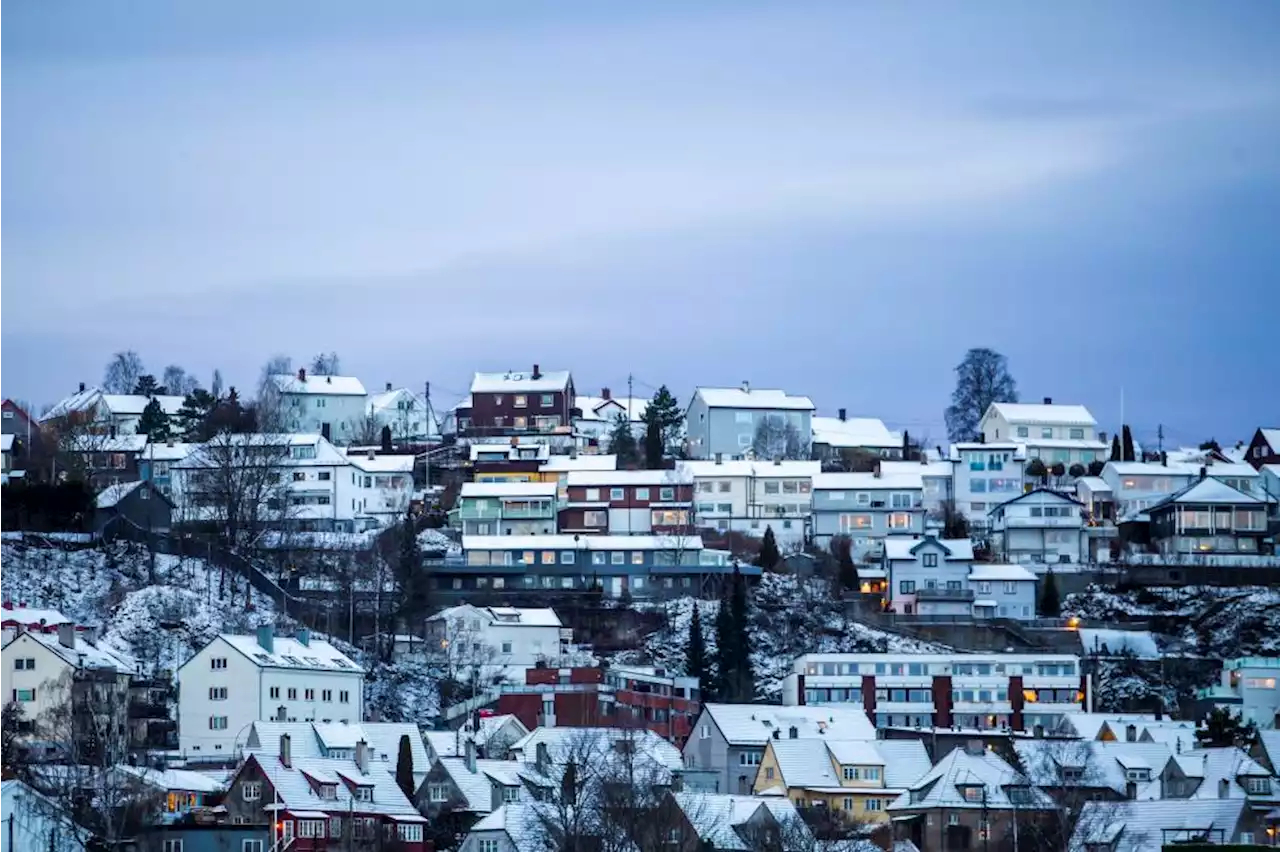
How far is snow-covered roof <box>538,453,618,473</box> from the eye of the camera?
126 m

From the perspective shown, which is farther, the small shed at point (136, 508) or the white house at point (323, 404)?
the white house at point (323, 404)

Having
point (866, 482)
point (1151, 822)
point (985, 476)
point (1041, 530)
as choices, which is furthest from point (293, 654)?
point (985, 476)

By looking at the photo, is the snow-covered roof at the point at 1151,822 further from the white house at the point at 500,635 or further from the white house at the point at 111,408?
the white house at the point at 111,408

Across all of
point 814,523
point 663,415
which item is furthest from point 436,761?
point 663,415

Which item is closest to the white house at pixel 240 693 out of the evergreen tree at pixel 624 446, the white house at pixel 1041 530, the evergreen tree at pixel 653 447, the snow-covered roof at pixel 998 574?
the snow-covered roof at pixel 998 574

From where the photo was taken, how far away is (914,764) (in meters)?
90.6

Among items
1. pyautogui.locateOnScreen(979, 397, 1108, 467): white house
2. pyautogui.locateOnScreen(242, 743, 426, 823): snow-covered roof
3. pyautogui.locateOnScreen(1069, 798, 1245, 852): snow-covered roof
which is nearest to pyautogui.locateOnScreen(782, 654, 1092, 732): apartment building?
pyautogui.locateOnScreen(1069, 798, 1245, 852): snow-covered roof

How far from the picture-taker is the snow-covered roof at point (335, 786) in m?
78.0

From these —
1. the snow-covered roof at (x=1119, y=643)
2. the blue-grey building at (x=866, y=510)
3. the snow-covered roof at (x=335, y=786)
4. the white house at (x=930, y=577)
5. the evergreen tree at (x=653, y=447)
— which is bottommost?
the snow-covered roof at (x=335, y=786)

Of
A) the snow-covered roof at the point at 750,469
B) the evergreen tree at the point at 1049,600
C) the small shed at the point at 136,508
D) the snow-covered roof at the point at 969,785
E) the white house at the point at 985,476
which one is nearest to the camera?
the snow-covered roof at the point at 969,785

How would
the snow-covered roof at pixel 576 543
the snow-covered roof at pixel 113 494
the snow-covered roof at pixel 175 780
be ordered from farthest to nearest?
the snow-covered roof at pixel 576 543, the snow-covered roof at pixel 113 494, the snow-covered roof at pixel 175 780

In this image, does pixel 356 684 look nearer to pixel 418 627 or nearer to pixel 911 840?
pixel 418 627

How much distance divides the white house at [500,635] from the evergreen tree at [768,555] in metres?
10.3

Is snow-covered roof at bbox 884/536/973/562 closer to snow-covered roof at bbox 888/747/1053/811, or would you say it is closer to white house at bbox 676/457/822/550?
white house at bbox 676/457/822/550
